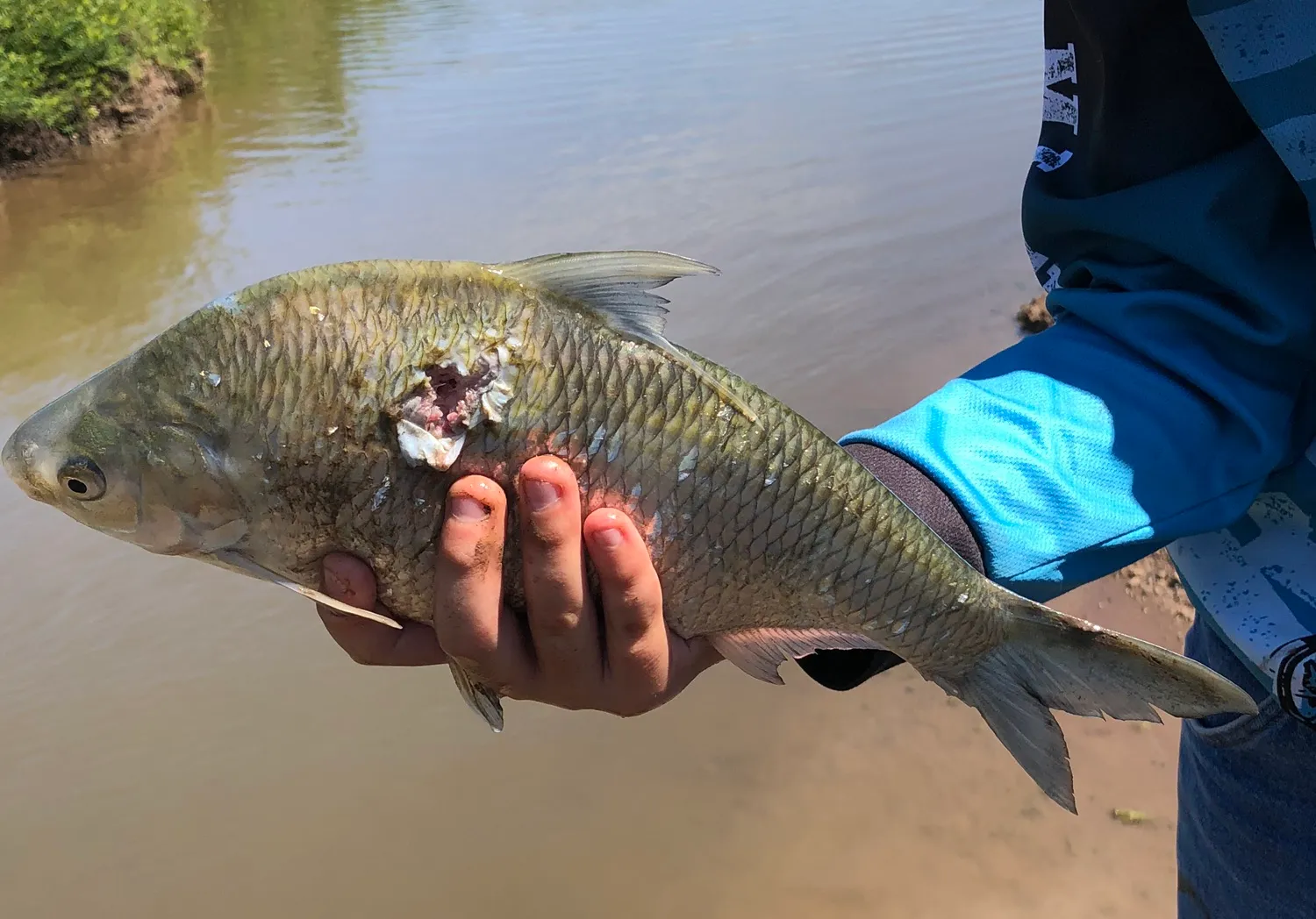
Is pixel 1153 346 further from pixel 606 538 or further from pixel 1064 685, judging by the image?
pixel 606 538

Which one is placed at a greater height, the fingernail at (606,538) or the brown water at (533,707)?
the fingernail at (606,538)

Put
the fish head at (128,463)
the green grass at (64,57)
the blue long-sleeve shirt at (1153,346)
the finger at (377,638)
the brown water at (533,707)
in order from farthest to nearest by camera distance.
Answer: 1. the green grass at (64,57)
2. the brown water at (533,707)
3. the finger at (377,638)
4. the fish head at (128,463)
5. the blue long-sleeve shirt at (1153,346)

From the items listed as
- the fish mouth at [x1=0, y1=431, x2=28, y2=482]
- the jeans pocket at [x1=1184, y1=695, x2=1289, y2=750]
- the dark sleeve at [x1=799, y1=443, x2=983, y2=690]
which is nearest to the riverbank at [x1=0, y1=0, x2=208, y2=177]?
the fish mouth at [x1=0, y1=431, x2=28, y2=482]

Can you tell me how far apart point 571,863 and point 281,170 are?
1052 cm

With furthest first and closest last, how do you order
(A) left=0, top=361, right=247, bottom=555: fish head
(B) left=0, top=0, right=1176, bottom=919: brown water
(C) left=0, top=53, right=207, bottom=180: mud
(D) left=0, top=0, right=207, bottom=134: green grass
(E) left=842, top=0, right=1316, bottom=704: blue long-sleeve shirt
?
(C) left=0, top=53, right=207, bottom=180: mud, (D) left=0, top=0, right=207, bottom=134: green grass, (B) left=0, top=0, right=1176, bottom=919: brown water, (A) left=0, top=361, right=247, bottom=555: fish head, (E) left=842, top=0, right=1316, bottom=704: blue long-sleeve shirt

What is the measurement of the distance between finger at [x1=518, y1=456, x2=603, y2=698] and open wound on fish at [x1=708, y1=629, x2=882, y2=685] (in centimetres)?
23

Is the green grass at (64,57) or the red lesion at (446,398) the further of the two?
the green grass at (64,57)

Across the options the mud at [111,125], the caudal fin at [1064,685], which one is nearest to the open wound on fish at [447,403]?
the caudal fin at [1064,685]

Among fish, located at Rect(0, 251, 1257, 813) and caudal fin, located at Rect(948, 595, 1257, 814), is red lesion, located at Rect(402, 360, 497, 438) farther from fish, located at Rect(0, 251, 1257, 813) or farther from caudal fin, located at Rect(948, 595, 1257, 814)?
caudal fin, located at Rect(948, 595, 1257, 814)

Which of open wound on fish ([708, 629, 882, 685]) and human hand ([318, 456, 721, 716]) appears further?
open wound on fish ([708, 629, 882, 685])

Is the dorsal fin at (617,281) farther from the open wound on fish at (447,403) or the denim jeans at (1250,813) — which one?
the denim jeans at (1250,813)

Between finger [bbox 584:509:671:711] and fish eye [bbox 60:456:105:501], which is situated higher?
fish eye [bbox 60:456:105:501]

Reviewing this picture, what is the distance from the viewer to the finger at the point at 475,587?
1439mm

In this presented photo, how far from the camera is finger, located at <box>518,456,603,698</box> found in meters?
1.44
